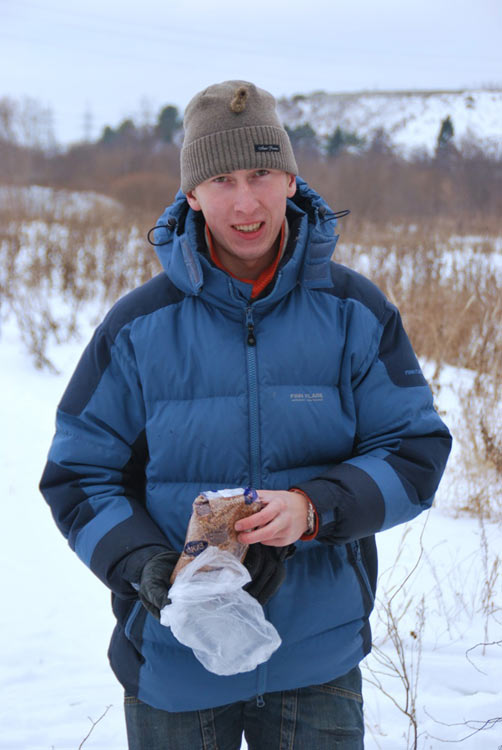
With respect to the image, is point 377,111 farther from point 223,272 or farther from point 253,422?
point 253,422

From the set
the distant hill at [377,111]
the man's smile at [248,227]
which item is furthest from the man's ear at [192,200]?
the distant hill at [377,111]

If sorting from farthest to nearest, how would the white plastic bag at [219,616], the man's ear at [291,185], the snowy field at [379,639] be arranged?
the snowy field at [379,639]
the man's ear at [291,185]
the white plastic bag at [219,616]

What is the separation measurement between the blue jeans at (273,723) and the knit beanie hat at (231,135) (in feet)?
3.70

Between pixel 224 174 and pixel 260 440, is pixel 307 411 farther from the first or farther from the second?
pixel 224 174

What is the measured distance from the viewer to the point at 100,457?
4.34ft

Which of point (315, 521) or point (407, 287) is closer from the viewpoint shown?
point (315, 521)

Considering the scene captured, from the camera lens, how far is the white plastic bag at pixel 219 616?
1100 millimetres

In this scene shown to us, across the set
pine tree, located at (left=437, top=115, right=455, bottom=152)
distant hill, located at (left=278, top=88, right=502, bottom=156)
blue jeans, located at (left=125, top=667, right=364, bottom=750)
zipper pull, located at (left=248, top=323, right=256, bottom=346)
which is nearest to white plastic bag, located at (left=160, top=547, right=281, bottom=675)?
blue jeans, located at (left=125, top=667, right=364, bottom=750)

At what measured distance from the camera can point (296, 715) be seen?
134cm

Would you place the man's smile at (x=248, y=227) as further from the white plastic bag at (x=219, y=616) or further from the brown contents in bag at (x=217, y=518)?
the white plastic bag at (x=219, y=616)

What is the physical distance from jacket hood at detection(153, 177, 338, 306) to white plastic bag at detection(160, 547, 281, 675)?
540mm

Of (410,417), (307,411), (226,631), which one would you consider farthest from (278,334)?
(226,631)

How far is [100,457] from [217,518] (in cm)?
33

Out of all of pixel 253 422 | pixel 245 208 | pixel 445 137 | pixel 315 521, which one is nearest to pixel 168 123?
pixel 445 137
